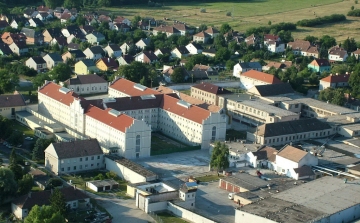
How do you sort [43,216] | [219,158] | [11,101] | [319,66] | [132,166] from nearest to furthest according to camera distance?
[43,216] < [132,166] < [219,158] < [11,101] < [319,66]

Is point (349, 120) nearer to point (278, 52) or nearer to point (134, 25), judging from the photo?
point (278, 52)

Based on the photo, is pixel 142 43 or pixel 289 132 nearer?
pixel 289 132

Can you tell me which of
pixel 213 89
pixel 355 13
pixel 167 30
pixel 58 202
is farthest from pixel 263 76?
pixel 355 13

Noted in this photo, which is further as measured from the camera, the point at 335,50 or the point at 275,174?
the point at 335,50

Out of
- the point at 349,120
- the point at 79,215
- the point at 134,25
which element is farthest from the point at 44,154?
the point at 134,25

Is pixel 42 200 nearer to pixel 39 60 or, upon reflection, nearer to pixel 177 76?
pixel 177 76

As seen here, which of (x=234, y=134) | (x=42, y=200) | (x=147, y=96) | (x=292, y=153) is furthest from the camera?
(x=147, y=96)

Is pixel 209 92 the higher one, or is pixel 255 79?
pixel 255 79
